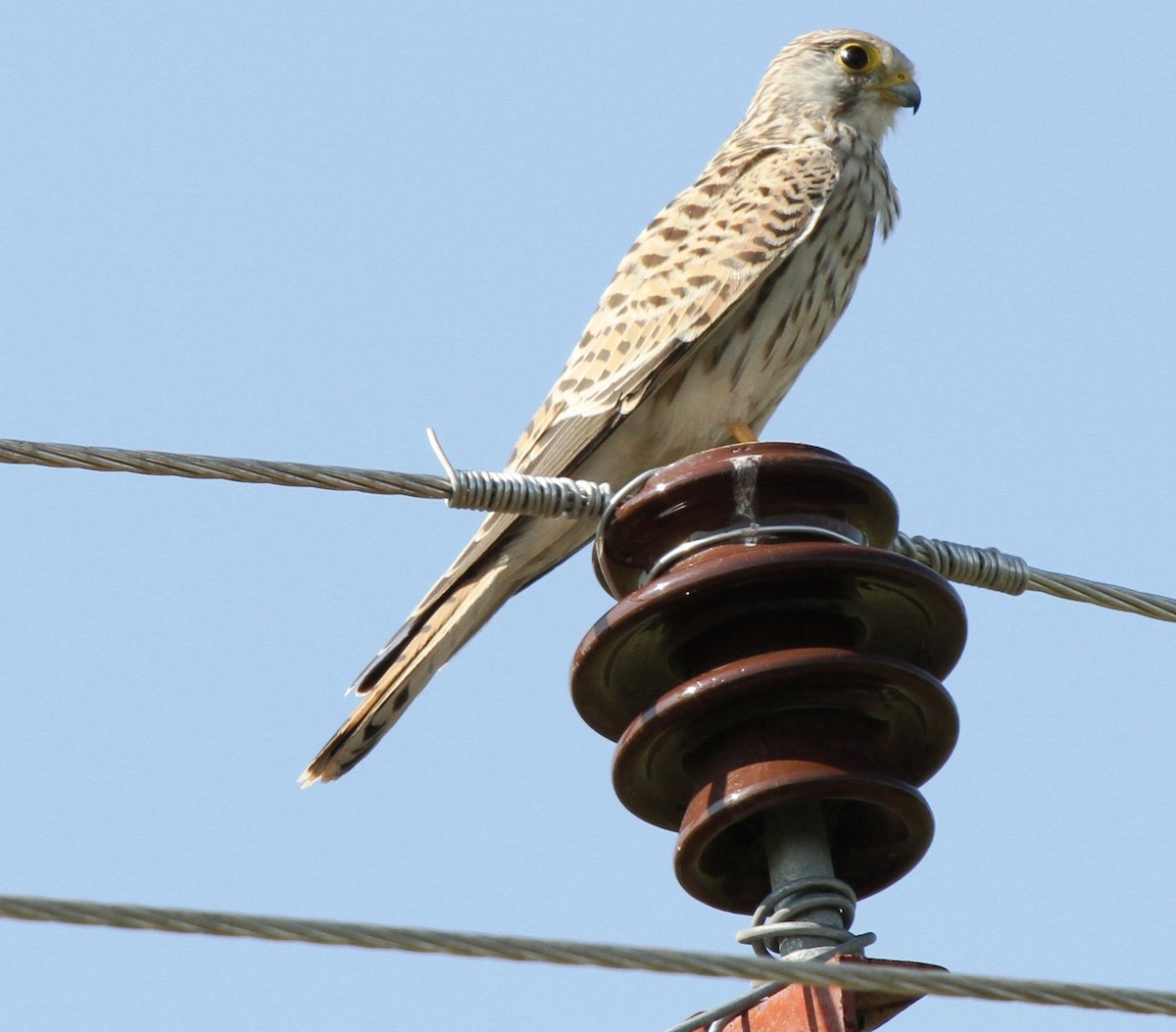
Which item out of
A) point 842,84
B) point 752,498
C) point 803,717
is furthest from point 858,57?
point 803,717

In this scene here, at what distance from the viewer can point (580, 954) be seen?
223 cm

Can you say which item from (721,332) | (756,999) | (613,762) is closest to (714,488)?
(613,762)

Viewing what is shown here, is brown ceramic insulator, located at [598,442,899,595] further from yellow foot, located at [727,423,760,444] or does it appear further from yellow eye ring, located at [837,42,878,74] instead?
yellow eye ring, located at [837,42,878,74]

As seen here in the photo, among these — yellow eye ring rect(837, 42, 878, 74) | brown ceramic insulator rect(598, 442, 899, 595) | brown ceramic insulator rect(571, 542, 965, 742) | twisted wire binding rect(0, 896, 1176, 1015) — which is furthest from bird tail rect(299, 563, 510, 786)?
twisted wire binding rect(0, 896, 1176, 1015)

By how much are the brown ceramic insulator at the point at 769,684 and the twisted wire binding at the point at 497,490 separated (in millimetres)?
402

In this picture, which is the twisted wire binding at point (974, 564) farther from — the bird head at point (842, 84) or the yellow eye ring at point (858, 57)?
the yellow eye ring at point (858, 57)

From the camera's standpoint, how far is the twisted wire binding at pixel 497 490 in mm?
3348

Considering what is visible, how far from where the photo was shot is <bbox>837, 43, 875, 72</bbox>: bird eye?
723 cm

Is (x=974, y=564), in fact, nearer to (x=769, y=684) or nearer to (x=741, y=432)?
(x=769, y=684)

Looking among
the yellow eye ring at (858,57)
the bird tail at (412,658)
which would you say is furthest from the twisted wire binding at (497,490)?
the yellow eye ring at (858,57)

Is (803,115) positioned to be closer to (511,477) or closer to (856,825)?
(511,477)

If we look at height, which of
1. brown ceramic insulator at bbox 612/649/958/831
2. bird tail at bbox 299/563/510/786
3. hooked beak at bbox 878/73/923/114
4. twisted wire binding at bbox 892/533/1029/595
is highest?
hooked beak at bbox 878/73/923/114

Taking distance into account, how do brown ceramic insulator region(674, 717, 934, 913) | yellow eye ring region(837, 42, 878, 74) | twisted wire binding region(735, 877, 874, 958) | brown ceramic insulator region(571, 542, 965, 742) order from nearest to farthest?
twisted wire binding region(735, 877, 874, 958) → brown ceramic insulator region(674, 717, 934, 913) → brown ceramic insulator region(571, 542, 965, 742) → yellow eye ring region(837, 42, 878, 74)

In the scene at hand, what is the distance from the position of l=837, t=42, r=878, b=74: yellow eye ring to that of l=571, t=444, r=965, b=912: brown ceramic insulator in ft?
13.3
